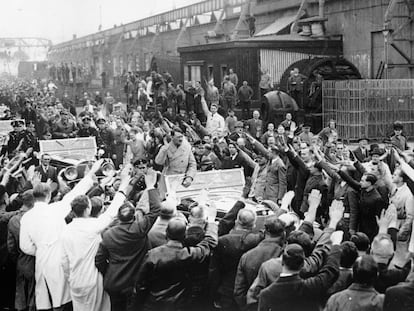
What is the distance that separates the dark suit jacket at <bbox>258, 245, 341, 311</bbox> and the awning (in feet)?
84.5

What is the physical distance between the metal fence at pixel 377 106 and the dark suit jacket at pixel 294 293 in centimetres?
1514

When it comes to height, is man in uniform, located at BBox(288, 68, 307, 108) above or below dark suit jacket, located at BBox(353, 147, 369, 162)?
above

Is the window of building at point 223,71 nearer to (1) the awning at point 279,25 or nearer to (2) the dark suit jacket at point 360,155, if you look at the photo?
(1) the awning at point 279,25

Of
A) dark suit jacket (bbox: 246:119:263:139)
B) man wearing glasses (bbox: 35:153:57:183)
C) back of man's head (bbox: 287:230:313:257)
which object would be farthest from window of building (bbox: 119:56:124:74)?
back of man's head (bbox: 287:230:313:257)

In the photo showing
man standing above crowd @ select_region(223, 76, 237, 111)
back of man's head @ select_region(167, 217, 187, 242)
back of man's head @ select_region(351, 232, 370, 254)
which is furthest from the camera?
man standing above crowd @ select_region(223, 76, 237, 111)

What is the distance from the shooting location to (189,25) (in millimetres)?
45969

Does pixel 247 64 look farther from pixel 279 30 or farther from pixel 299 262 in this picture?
pixel 299 262

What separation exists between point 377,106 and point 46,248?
584 inches

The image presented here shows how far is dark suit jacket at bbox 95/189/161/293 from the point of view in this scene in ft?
20.3

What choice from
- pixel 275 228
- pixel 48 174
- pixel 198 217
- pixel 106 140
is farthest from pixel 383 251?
pixel 106 140

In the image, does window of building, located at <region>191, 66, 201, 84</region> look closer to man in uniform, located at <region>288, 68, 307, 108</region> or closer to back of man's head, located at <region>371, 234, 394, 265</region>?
man in uniform, located at <region>288, 68, 307, 108</region>

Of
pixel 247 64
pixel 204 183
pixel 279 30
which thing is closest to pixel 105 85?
pixel 279 30

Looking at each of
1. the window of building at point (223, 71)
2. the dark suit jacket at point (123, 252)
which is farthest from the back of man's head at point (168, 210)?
the window of building at point (223, 71)

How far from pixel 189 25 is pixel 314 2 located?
60.2 feet
